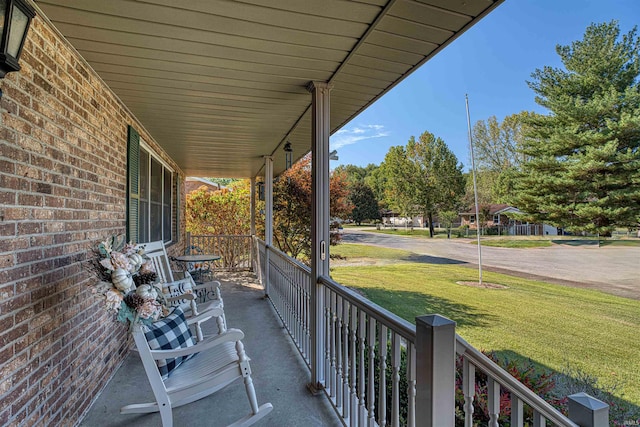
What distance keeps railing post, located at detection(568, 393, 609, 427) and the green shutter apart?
3378 mm

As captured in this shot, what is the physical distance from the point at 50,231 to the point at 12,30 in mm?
1015

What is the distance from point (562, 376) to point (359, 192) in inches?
738

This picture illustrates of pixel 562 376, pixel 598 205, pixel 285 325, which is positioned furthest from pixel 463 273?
pixel 285 325

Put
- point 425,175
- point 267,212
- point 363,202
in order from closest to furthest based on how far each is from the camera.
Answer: point 267,212 → point 425,175 → point 363,202

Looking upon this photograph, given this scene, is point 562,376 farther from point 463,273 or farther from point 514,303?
point 463,273

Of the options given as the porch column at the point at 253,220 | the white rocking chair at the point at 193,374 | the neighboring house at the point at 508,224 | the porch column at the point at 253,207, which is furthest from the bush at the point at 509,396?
the neighboring house at the point at 508,224

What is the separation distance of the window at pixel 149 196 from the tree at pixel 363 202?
58.6ft

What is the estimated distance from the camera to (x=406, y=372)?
5.18 feet

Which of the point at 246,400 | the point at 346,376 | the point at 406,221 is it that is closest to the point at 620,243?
the point at 406,221

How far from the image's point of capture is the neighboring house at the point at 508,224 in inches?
765

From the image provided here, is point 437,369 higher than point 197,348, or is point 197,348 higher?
point 437,369

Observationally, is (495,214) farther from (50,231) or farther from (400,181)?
(50,231)

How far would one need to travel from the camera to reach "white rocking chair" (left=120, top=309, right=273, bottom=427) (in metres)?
1.75

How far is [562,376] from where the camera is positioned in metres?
5.91
